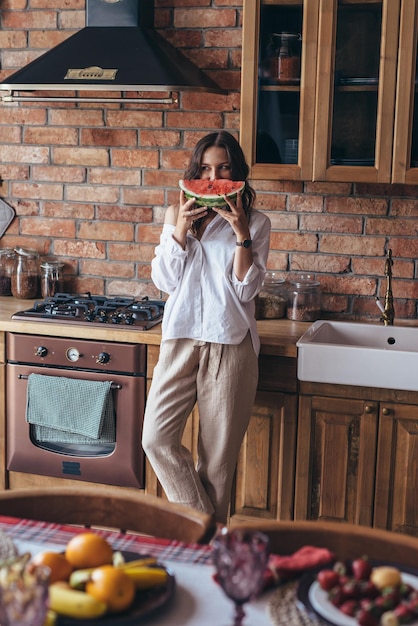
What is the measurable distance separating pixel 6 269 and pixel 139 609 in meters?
2.87

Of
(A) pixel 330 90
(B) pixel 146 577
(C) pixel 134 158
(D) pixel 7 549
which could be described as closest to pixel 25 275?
(C) pixel 134 158

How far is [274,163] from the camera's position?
325 centimetres

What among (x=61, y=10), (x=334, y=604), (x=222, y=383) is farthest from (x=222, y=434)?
(x=61, y=10)

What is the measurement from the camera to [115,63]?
3.30 meters

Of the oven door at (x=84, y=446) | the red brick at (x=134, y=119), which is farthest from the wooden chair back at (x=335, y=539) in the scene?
the red brick at (x=134, y=119)

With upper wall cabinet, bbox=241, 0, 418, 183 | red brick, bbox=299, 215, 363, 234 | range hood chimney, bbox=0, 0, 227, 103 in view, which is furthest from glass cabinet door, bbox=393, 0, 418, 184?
range hood chimney, bbox=0, 0, 227, 103

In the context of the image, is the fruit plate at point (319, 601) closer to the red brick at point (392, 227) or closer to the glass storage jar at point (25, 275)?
the red brick at point (392, 227)

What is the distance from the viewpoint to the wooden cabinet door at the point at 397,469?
2.99 meters

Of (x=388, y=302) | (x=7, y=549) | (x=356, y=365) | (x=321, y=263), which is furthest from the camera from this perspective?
(x=321, y=263)

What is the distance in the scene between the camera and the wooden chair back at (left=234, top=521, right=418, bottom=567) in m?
1.52

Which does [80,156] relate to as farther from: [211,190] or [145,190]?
[211,190]

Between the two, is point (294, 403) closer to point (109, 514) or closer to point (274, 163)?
point (274, 163)

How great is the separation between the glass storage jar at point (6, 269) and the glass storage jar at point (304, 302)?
1343mm

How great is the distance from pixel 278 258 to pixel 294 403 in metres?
0.79
